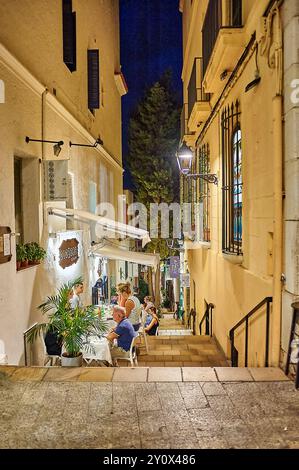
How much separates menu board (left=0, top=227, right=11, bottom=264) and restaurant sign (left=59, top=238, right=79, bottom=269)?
3.00 m

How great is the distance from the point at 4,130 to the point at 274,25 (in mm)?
3933

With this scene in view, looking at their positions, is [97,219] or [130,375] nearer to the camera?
[130,375]

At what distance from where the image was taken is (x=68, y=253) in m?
9.77

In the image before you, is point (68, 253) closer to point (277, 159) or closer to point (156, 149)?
point (277, 159)

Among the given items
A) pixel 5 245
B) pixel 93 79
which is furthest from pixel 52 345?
pixel 93 79

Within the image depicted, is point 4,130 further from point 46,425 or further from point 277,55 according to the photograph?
point 46,425

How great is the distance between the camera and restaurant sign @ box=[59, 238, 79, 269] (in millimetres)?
9211

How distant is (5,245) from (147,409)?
3.26 metres

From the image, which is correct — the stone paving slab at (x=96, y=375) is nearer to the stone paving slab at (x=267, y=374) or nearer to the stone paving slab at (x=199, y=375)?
the stone paving slab at (x=199, y=375)

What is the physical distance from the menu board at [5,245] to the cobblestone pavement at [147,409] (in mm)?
1556

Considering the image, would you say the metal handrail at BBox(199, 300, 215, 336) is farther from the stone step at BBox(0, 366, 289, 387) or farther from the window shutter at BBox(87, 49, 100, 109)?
the window shutter at BBox(87, 49, 100, 109)

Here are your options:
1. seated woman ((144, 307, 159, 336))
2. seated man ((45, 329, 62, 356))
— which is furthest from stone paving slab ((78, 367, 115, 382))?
seated woman ((144, 307, 159, 336))

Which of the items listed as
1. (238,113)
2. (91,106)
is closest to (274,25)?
(238,113)

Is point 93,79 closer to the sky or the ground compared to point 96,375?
closer to the sky
